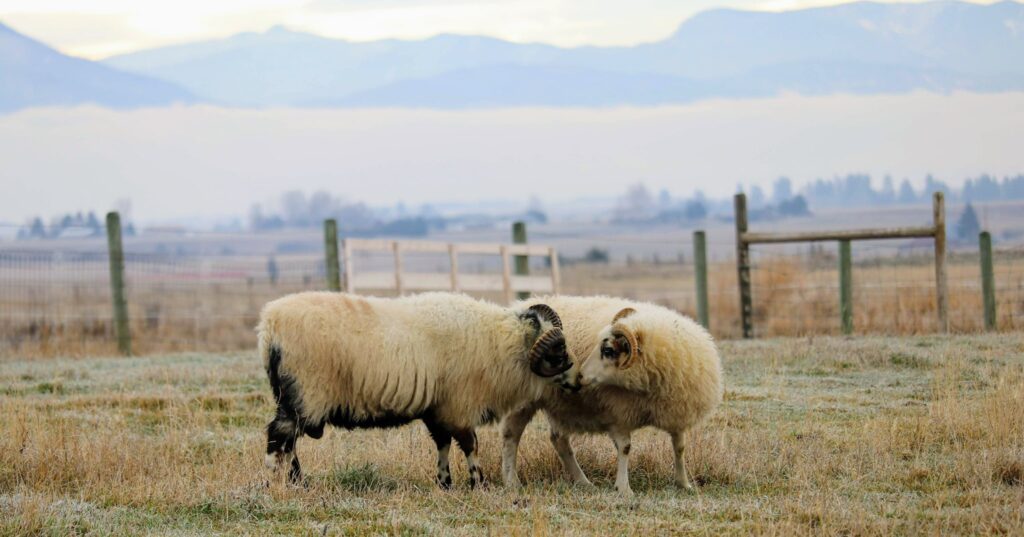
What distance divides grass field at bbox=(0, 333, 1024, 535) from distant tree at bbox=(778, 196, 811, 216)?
138095 mm

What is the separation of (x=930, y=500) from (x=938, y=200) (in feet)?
33.6

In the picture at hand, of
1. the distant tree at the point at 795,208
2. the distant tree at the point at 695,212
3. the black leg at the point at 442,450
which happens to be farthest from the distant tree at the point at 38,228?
the distant tree at the point at 695,212

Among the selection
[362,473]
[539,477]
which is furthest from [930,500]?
[362,473]

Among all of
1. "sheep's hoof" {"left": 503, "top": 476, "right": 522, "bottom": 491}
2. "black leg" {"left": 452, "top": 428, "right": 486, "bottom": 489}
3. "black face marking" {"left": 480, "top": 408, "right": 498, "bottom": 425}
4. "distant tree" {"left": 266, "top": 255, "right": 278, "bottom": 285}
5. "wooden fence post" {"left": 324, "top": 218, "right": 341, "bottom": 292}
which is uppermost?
"wooden fence post" {"left": 324, "top": 218, "right": 341, "bottom": 292}

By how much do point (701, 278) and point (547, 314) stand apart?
10332mm

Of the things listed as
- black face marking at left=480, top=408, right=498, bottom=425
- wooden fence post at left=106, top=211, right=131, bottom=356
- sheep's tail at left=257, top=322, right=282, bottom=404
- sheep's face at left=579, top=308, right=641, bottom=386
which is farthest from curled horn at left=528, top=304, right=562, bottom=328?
wooden fence post at left=106, top=211, right=131, bottom=356

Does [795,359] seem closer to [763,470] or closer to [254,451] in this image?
[763,470]

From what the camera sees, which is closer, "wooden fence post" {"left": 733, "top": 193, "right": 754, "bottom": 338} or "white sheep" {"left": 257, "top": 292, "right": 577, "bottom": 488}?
"white sheep" {"left": 257, "top": 292, "right": 577, "bottom": 488}

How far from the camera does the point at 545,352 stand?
919 cm

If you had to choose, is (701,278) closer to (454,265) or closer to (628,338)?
(454,265)

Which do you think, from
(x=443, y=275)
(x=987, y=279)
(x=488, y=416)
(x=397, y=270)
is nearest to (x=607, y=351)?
(x=488, y=416)

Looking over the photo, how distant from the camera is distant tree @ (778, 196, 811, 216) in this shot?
486 feet

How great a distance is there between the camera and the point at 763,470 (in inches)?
349

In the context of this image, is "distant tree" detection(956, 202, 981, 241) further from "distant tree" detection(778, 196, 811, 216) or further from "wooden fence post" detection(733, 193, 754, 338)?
"distant tree" detection(778, 196, 811, 216)
